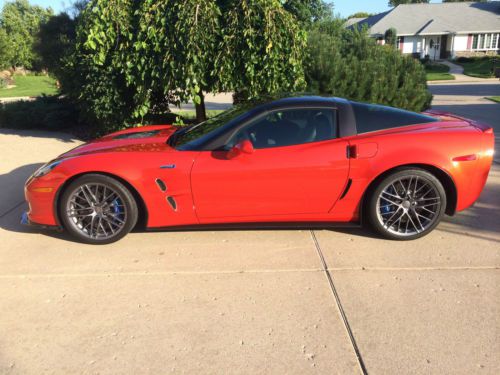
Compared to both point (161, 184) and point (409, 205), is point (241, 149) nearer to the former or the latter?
point (161, 184)

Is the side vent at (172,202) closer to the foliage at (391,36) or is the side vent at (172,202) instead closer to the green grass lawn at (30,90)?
the green grass lawn at (30,90)

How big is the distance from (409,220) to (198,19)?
173 inches

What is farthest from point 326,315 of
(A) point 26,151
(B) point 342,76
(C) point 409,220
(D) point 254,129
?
(A) point 26,151

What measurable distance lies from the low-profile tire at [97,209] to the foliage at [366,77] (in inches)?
198

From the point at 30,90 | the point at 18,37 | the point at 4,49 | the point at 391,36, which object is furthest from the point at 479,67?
the point at 18,37

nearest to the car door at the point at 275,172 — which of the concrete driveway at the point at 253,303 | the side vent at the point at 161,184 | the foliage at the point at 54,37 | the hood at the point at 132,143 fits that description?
the side vent at the point at 161,184

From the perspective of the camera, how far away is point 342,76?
7.91 m

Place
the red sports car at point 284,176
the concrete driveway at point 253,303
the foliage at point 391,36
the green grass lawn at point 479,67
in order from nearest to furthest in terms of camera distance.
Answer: the concrete driveway at point 253,303
the red sports car at point 284,176
the green grass lawn at point 479,67
the foliage at point 391,36

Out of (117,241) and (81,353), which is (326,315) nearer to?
(81,353)

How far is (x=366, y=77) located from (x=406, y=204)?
4.50 m

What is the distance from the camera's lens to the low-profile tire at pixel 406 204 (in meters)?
3.88

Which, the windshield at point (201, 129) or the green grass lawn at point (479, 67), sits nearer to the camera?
the windshield at point (201, 129)

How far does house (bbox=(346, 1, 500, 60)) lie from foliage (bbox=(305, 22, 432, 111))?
3926 cm

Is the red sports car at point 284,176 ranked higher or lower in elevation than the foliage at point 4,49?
lower
